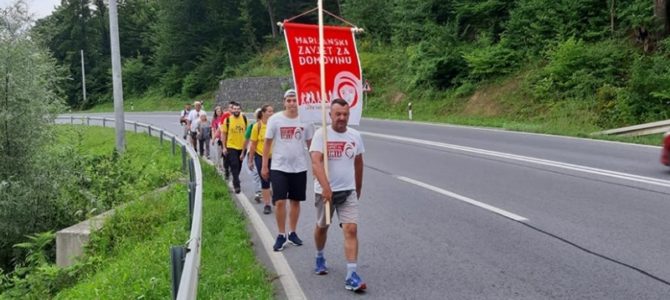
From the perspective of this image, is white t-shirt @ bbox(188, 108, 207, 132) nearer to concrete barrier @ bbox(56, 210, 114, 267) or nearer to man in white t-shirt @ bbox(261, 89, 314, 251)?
concrete barrier @ bbox(56, 210, 114, 267)

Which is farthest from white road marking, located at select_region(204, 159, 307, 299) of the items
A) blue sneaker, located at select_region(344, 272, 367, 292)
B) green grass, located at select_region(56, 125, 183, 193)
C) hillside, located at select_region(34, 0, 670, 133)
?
hillside, located at select_region(34, 0, 670, 133)

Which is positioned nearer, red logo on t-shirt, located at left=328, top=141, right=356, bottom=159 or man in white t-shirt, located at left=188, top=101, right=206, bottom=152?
red logo on t-shirt, located at left=328, top=141, right=356, bottom=159

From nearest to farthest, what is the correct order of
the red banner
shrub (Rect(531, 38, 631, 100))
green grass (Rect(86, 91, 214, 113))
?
the red banner, shrub (Rect(531, 38, 631, 100)), green grass (Rect(86, 91, 214, 113))

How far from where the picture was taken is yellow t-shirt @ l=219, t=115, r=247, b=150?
1134cm

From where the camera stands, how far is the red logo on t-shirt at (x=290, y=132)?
7094mm

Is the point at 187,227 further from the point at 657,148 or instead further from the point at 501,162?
the point at 657,148

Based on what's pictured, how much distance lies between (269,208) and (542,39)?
19.1 m

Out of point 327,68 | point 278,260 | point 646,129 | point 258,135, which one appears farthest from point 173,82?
point 278,260

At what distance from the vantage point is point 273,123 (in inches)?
284

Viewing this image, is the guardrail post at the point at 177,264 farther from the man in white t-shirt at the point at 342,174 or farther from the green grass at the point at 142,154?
the green grass at the point at 142,154

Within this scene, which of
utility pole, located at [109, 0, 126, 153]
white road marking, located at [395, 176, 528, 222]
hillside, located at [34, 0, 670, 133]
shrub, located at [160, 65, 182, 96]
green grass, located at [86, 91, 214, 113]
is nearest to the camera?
white road marking, located at [395, 176, 528, 222]

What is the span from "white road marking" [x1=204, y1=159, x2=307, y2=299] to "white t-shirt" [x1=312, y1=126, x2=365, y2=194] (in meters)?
0.91

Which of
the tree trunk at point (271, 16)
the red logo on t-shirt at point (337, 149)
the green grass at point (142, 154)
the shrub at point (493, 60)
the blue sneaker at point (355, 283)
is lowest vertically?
the green grass at point (142, 154)

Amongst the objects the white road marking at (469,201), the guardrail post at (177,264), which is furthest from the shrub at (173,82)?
the guardrail post at (177,264)
